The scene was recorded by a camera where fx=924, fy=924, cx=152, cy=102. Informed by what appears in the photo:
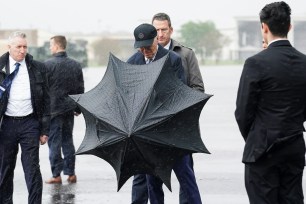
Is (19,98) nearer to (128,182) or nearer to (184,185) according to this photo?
(184,185)

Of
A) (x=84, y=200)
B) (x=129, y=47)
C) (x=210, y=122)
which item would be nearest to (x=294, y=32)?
(x=129, y=47)

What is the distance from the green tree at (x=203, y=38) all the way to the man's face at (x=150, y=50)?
174m

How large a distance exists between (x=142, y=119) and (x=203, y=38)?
184 meters

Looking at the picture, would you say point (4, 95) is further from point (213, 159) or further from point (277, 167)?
point (213, 159)

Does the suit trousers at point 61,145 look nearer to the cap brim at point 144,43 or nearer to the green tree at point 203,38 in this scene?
the cap brim at point 144,43

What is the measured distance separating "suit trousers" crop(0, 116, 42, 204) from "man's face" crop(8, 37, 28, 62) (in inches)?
21.5

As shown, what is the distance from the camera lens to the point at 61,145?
1117 centimetres

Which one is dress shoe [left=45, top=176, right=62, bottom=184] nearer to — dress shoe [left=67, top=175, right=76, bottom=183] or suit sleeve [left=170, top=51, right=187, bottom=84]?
dress shoe [left=67, top=175, right=76, bottom=183]

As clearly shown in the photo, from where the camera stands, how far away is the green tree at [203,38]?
18538 centimetres


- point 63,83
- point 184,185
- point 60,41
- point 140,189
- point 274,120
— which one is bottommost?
point 140,189

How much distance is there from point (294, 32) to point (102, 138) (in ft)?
482

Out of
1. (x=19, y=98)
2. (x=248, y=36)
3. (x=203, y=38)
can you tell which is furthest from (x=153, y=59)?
(x=203, y=38)

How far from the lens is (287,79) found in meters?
5.63

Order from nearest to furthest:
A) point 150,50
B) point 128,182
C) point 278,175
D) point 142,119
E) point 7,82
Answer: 1. point 278,175
2. point 142,119
3. point 150,50
4. point 7,82
5. point 128,182
